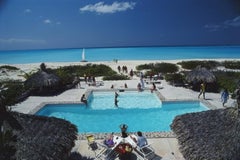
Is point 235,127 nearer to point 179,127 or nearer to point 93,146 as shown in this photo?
point 179,127

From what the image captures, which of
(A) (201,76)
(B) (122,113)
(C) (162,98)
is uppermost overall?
(A) (201,76)

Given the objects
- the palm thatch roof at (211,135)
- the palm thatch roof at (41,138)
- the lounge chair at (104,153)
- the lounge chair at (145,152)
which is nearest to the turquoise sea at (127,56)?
the lounge chair at (145,152)

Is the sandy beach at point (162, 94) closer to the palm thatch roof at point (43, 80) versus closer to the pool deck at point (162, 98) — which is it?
the pool deck at point (162, 98)

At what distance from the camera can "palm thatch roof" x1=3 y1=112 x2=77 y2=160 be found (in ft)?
22.7

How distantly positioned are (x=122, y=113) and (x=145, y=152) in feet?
21.7

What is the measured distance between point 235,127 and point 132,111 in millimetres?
9435

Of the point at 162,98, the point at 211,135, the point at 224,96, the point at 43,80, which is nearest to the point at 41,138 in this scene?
the point at 211,135

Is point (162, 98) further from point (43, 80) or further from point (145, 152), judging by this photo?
point (43, 80)

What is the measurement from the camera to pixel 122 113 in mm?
15953

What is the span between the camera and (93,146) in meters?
10.0

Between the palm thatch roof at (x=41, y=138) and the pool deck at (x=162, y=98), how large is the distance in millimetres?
1624

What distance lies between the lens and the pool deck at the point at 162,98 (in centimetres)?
962

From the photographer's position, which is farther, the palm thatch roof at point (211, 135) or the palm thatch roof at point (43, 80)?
the palm thatch roof at point (43, 80)

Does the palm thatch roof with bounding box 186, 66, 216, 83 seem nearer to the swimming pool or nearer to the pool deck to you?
the pool deck
